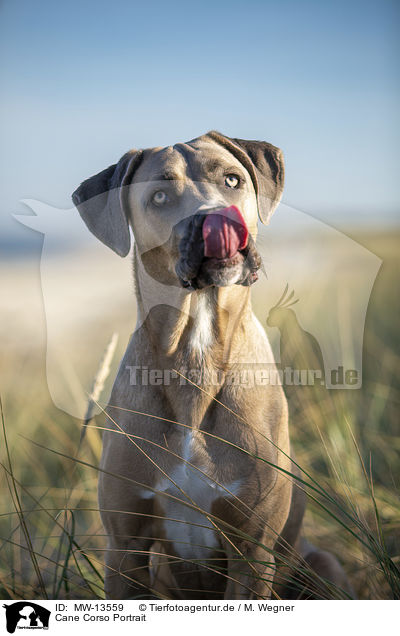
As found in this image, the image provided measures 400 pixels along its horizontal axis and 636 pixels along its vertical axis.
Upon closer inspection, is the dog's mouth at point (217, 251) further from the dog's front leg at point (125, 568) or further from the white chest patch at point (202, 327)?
the dog's front leg at point (125, 568)

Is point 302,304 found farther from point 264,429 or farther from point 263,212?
point 264,429

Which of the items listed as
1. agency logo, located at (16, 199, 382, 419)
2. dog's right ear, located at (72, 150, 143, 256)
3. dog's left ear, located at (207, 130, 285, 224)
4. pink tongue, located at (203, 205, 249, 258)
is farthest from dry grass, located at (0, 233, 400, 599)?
pink tongue, located at (203, 205, 249, 258)

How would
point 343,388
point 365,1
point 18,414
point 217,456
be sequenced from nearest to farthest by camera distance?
point 217,456, point 365,1, point 343,388, point 18,414

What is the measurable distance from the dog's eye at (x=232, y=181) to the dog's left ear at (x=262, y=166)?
106 millimetres

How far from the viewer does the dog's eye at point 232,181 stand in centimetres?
228

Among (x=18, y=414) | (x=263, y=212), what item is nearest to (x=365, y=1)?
(x=263, y=212)

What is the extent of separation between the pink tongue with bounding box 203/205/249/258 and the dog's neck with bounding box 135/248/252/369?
326 millimetres

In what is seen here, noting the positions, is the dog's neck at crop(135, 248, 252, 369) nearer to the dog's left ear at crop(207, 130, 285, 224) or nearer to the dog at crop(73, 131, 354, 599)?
the dog at crop(73, 131, 354, 599)

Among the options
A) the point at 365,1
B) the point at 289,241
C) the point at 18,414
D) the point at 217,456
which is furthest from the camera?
the point at 18,414

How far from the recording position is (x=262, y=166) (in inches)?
94.3

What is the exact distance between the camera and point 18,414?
3029 millimetres
